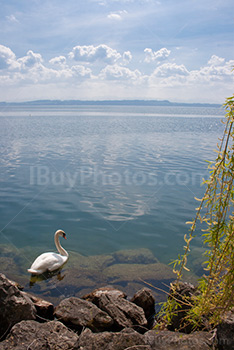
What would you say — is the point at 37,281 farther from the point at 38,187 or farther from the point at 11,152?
the point at 11,152

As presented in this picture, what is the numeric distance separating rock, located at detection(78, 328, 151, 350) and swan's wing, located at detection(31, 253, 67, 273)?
4316 mm

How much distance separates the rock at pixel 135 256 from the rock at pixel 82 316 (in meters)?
3.75

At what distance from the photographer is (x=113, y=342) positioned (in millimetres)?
5043

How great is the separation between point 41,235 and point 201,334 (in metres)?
8.09

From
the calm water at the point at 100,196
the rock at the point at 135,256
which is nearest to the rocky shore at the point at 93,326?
the rock at the point at 135,256

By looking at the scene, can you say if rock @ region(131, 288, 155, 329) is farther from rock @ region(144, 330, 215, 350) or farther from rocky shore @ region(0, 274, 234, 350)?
rock @ region(144, 330, 215, 350)

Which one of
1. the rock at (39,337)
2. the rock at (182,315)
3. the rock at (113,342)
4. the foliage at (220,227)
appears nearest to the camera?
the foliage at (220,227)

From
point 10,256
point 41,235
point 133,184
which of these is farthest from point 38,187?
point 10,256

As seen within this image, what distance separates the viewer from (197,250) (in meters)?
10.9

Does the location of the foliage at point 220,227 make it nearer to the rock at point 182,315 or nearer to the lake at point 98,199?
the rock at point 182,315

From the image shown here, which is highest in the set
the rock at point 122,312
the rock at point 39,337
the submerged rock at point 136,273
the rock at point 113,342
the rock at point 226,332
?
the rock at point 226,332

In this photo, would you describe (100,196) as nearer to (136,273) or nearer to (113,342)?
(136,273)

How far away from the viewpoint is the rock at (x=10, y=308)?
19.6 feet

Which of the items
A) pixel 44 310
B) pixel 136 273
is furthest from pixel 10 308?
pixel 136 273
